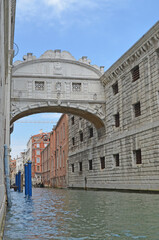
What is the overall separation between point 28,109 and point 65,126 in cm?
1196

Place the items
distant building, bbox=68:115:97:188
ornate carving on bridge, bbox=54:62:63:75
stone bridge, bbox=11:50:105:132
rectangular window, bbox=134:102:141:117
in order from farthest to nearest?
distant building, bbox=68:115:97:188 → ornate carving on bridge, bbox=54:62:63:75 → stone bridge, bbox=11:50:105:132 → rectangular window, bbox=134:102:141:117

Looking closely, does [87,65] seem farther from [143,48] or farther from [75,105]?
[143,48]

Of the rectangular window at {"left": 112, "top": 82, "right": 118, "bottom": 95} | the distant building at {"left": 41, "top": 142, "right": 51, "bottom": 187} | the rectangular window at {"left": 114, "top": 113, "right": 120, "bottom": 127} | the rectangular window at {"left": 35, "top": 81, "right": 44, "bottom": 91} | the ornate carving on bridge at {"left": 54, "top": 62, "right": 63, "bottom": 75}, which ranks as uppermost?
the ornate carving on bridge at {"left": 54, "top": 62, "right": 63, "bottom": 75}

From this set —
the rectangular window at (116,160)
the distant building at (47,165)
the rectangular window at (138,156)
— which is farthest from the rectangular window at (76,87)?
the distant building at (47,165)

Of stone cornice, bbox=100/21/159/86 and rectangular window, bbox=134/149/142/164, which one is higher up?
stone cornice, bbox=100/21/159/86

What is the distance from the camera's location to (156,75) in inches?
585

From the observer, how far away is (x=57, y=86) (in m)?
20.5

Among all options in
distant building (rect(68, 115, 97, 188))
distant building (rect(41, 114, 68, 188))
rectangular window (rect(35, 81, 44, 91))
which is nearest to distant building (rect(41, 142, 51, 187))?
distant building (rect(41, 114, 68, 188))

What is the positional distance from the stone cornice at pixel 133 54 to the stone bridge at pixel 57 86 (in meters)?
1.23

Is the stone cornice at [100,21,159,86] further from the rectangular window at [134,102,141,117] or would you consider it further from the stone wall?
the rectangular window at [134,102,141,117]

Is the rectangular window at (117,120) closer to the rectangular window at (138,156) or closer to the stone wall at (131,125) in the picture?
the stone wall at (131,125)

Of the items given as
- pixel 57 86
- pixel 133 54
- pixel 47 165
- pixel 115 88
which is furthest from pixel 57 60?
pixel 47 165

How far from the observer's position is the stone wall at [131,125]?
14.9 m

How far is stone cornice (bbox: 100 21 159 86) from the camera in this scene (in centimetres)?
1491
